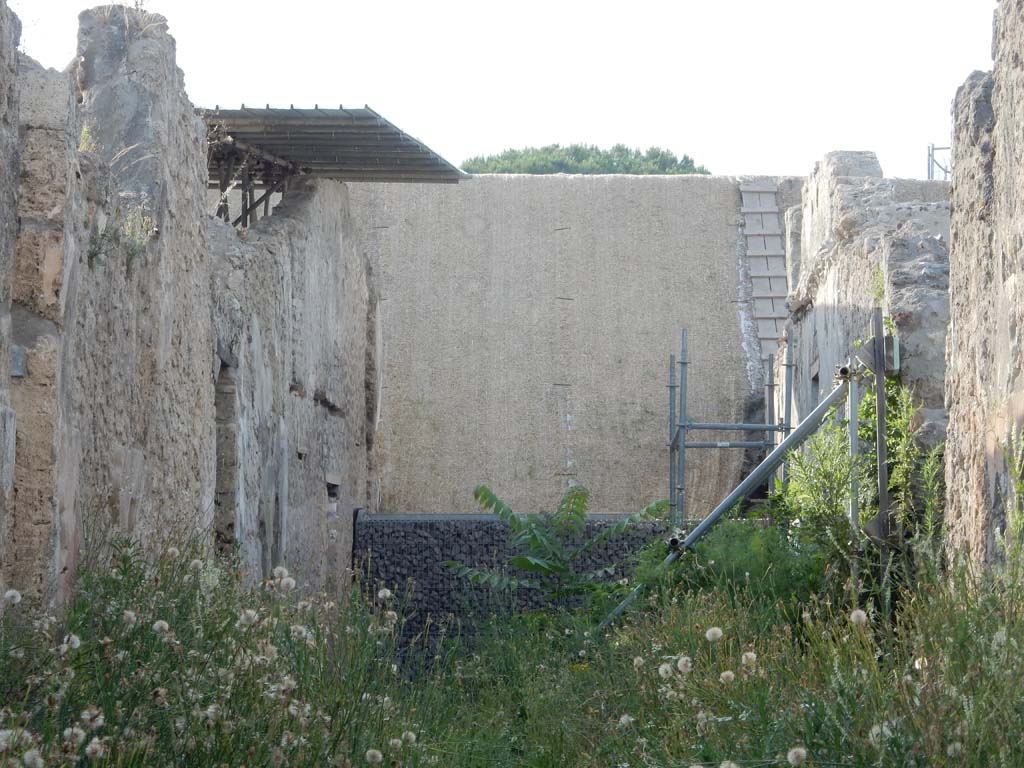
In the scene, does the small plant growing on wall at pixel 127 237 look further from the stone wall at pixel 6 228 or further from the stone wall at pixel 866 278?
the stone wall at pixel 866 278

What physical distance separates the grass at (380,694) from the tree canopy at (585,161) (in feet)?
90.1

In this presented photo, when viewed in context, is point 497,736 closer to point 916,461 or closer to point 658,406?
point 916,461

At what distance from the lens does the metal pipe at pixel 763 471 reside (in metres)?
7.57

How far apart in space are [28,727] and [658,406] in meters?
14.0

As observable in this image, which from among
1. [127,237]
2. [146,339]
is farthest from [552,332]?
[127,237]

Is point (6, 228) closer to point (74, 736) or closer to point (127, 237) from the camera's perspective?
point (127, 237)

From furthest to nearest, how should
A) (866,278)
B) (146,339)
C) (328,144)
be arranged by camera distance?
(328,144) → (866,278) → (146,339)

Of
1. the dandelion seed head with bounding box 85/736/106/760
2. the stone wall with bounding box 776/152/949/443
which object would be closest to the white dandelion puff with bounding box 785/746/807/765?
the dandelion seed head with bounding box 85/736/106/760

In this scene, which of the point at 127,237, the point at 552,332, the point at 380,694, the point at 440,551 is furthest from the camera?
the point at 552,332

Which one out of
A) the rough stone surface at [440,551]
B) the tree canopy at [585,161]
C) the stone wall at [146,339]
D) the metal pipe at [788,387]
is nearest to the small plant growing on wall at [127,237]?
the stone wall at [146,339]

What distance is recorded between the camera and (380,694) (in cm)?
429

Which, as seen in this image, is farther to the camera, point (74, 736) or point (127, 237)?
point (127, 237)

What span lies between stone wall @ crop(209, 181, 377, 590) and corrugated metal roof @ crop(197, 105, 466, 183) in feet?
1.02

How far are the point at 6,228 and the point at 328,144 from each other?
635 centimetres
